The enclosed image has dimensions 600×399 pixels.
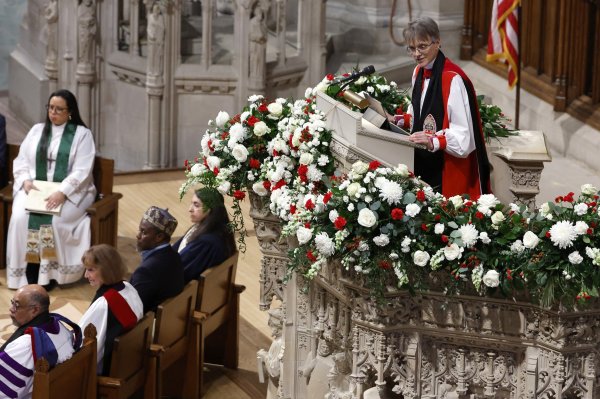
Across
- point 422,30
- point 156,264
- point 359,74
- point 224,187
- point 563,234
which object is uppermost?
point 422,30

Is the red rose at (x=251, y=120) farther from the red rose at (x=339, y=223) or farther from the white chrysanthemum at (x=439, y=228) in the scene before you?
the white chrysanthemum at (x=439, y=228)

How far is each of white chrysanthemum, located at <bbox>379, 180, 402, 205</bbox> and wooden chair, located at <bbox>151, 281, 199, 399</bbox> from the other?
221cm

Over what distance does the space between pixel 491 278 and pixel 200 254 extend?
3047 mm

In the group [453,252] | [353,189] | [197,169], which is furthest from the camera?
[197,169]

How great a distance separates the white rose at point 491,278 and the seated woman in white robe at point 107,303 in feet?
8.16

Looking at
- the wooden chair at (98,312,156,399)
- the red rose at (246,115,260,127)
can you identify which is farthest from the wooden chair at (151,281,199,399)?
the red rose at (246,115,260,127)

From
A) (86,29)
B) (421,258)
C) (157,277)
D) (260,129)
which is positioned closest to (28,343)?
(157,277)

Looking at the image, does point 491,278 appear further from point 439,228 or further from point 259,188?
point 259,188

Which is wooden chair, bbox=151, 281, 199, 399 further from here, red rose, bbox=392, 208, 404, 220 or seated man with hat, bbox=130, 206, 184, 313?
red rose, bbox=392, 208, 404, 220

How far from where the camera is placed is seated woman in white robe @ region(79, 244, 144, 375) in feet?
23.9

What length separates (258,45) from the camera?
12992 mm

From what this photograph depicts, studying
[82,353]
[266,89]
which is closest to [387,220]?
[82,353]

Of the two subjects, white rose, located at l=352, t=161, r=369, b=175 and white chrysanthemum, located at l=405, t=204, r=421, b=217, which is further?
white rose, located at l=352, t=161, r=369, b=175

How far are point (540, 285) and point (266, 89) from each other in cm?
814
